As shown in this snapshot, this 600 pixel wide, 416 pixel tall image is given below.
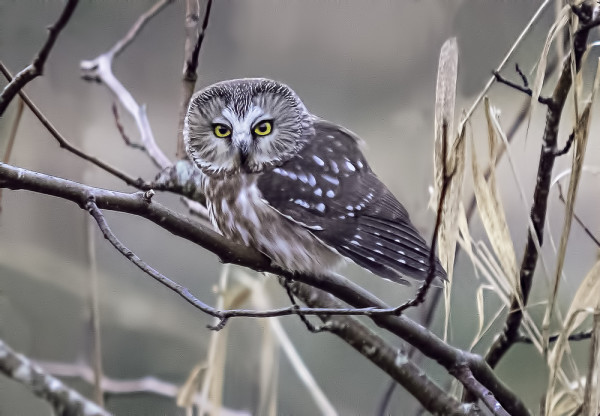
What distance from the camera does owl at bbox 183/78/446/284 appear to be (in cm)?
97

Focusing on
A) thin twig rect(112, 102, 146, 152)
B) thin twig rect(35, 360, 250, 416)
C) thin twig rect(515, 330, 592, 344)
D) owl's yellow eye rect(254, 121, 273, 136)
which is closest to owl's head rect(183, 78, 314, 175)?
owl's yellow eye rect(254, 121, 273, 136)

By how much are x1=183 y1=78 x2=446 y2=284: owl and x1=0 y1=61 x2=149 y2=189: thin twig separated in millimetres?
130

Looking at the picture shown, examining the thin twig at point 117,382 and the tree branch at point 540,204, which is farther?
the thin twig at point 117,382

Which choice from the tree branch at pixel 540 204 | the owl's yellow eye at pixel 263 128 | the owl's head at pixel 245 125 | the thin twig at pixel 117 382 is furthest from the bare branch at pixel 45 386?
the tree branch at pixel 540 204

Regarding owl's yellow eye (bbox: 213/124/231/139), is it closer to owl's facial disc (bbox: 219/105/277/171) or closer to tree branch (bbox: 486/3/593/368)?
owl's facial disc (bbox: 219/105/277/171)

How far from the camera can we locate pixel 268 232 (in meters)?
1.00

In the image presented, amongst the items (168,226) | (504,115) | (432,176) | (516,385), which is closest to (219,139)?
(168,226)

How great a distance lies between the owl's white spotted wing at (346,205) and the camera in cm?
95

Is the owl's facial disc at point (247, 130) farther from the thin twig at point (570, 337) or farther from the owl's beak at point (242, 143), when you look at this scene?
the thin twig at point (570, 337)

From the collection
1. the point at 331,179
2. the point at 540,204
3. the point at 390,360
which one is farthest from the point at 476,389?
the point at 331,179

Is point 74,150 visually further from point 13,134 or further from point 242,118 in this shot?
point 242,118

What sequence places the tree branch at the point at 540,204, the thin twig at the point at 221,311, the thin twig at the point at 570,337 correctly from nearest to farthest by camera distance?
the thin twig at the point at 221,311
the tree branch at the point at 540,204
the thin twig at the point at 570,337

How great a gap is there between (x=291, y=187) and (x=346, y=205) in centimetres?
10

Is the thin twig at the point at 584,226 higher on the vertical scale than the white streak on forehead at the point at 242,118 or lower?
higher
